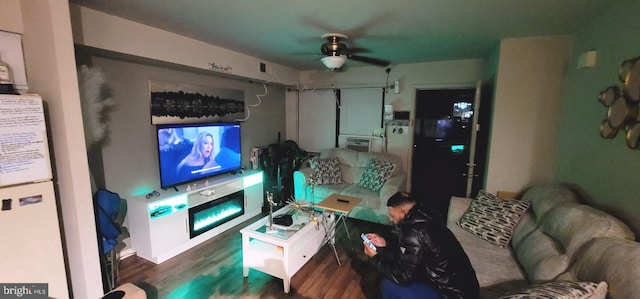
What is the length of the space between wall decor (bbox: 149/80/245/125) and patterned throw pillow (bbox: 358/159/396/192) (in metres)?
2.06

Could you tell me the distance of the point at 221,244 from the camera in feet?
9.91

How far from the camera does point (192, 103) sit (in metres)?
3.24

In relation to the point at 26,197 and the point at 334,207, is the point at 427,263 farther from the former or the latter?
the point at 26,197

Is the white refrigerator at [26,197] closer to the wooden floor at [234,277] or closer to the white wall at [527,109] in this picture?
the wooden floor at [234,277]

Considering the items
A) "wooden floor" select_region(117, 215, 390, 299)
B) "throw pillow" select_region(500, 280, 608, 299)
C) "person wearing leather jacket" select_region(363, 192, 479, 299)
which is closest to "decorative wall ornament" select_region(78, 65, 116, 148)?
"wooden floor" select_region(117, 215, 390, 299)

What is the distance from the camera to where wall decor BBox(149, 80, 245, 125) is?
2939mm

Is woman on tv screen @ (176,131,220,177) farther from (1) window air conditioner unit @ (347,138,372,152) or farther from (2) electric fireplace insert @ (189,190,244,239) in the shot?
(1) window air conditioner unit @ (347,138,372,152)

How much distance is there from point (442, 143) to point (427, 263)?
2.81m

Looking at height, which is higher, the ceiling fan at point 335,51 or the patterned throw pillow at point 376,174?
the ceiling fan at point 335,51

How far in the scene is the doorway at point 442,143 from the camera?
386 centimetres

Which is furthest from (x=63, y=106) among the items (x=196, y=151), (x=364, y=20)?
(x=364, y=20)

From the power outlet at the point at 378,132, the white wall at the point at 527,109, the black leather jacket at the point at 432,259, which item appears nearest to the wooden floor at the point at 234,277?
the black leather jacket at the point at 432,259

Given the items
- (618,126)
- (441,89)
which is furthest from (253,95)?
(618,126)

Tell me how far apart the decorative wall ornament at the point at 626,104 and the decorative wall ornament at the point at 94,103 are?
3953 mm
